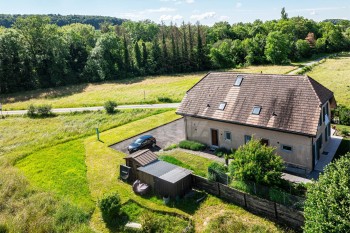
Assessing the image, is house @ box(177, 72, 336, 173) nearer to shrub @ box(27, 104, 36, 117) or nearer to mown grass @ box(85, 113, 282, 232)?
mown grass @ box(85, 113, 282, 232)

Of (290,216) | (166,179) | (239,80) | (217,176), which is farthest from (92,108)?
(290,216)

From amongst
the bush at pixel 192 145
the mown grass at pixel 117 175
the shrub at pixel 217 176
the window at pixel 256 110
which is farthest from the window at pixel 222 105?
the shrub at pixel 217 176

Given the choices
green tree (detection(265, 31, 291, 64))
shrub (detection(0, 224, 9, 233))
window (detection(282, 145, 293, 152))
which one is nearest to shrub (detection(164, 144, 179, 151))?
window (detection(282, 145, 293, 152))

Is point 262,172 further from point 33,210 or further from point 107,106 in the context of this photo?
point 107,106

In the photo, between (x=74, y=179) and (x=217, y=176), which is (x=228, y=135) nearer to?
(x=217, y=176)

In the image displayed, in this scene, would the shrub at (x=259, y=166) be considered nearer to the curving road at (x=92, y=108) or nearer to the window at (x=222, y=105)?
the window at (x=222, y=105)

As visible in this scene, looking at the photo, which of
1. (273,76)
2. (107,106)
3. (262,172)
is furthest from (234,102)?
(107,106)
